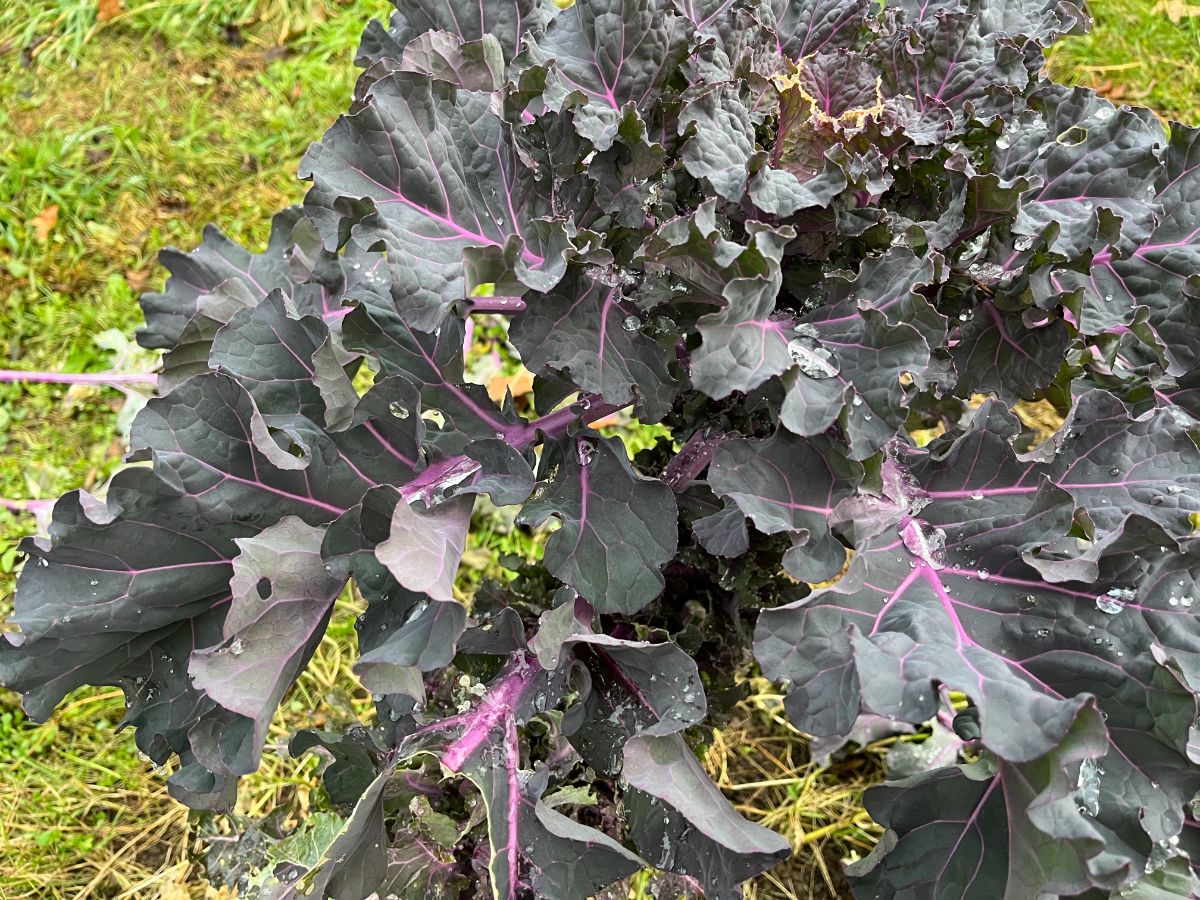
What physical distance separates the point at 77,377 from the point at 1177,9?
4.49 metres

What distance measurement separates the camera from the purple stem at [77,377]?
3.25 m

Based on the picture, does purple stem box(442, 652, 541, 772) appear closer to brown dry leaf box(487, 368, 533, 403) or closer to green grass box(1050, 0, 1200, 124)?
brown dry leaf box(487, 368, 533, 403)

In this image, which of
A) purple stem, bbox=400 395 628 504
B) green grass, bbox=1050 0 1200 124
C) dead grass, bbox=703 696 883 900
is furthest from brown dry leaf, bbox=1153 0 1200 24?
purple stem, bbox=400 395 628 504

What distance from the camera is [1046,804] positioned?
121 centimetres

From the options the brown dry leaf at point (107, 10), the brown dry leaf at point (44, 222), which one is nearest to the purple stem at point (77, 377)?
the brown dry leaf at point (44, 222)

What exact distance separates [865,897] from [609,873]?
429 mm

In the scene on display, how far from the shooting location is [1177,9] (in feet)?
13.0

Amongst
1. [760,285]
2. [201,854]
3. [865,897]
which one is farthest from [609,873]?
[201,854]

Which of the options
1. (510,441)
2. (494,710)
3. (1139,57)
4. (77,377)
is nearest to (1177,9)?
(1139,57)

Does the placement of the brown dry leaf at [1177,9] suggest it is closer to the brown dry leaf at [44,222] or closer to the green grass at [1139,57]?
the green grass at [1139,57]

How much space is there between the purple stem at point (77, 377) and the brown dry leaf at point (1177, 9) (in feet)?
13.7

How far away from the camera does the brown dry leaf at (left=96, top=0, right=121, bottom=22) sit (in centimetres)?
426

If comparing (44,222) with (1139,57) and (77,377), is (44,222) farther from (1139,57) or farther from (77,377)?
(1139,57)

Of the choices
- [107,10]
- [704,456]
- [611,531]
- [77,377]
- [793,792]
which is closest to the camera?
[611,531]
